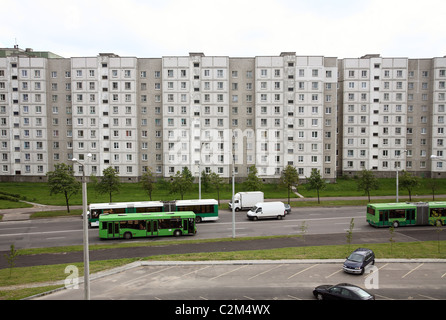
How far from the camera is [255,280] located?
1830cm

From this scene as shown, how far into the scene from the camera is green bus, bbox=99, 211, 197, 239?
29.6 metres

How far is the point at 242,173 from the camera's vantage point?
65500 mm

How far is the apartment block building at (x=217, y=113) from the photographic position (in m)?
63.3

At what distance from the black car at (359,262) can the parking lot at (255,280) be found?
0.39 m

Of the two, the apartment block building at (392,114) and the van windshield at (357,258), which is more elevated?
the apartment block building at (392,114)

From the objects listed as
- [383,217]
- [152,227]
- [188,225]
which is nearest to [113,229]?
[152,227]

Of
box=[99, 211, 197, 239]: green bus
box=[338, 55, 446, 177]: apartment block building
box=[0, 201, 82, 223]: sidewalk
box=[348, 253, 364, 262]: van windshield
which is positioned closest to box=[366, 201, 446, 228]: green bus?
box=[348, 253, 364, 262]: van windshield

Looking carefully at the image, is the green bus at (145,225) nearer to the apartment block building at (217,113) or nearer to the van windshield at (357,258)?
the van windshield at (357,258)

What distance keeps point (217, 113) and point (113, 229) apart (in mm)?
38864

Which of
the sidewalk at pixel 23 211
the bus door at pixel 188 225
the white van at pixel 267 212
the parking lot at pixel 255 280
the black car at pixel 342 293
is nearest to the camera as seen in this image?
the black car at pixel 342 293

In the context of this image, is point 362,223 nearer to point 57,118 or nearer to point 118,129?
point 118,129

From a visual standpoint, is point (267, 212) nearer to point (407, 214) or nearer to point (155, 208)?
point (155, 208)

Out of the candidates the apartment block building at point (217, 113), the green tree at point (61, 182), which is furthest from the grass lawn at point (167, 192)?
the green tree at point (61, 182)

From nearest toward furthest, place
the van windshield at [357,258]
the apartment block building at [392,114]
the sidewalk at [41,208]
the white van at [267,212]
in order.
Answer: the van windshield at [357,258] → the white van at [267,212] → the sidewalk at [41,208] → the apartment block building at [392,114]
